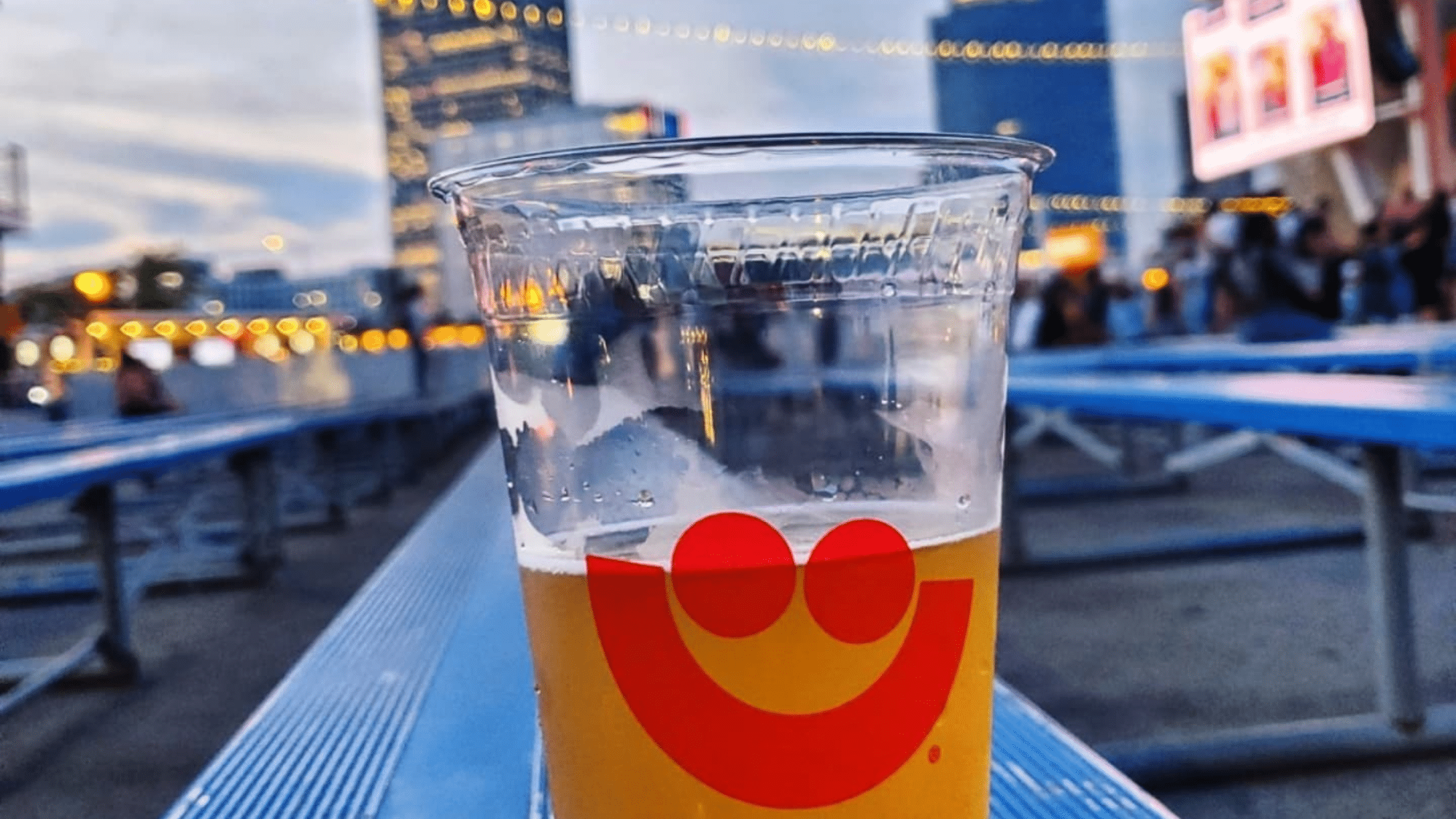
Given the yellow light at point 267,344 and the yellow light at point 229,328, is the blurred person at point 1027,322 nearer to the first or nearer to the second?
the yellow light at point 229,328

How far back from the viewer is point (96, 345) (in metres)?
22.7

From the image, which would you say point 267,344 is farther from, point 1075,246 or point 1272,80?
point 1272,80

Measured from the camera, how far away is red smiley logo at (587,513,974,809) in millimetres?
482

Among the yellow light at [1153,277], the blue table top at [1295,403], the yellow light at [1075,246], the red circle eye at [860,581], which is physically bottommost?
the blue table top at [1295,403]

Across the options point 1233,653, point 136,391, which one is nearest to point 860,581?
point 1233,653

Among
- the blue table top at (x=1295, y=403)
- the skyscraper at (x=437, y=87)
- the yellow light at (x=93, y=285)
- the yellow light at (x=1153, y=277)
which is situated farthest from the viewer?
the skyscraper at (x=437, y=87)

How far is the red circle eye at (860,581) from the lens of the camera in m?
0.48

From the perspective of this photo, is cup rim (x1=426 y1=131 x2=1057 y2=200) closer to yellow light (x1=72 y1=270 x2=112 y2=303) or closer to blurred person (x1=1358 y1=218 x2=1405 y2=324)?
blurred person (x1=1358 y1=218 x2=1405 y2=324)

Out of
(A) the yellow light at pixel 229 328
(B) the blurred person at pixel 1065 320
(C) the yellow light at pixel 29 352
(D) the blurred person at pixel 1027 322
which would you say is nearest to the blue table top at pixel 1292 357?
(B) the blurred person at pixel 1065 320

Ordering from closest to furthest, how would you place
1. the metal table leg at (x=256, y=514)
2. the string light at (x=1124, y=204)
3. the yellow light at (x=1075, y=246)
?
the metal table leg at (x=256, y=514)
the string light at (x=1124, y=204)
the yellow light at (x=1075, y=246)

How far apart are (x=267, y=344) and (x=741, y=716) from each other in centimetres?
3277

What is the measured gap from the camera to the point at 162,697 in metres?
3.47

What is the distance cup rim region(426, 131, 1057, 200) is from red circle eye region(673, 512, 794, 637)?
146 mm

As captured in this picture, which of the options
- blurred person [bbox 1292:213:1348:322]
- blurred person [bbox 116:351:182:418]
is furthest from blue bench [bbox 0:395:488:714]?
blurred person [bbox 1292:213:1348:322]
